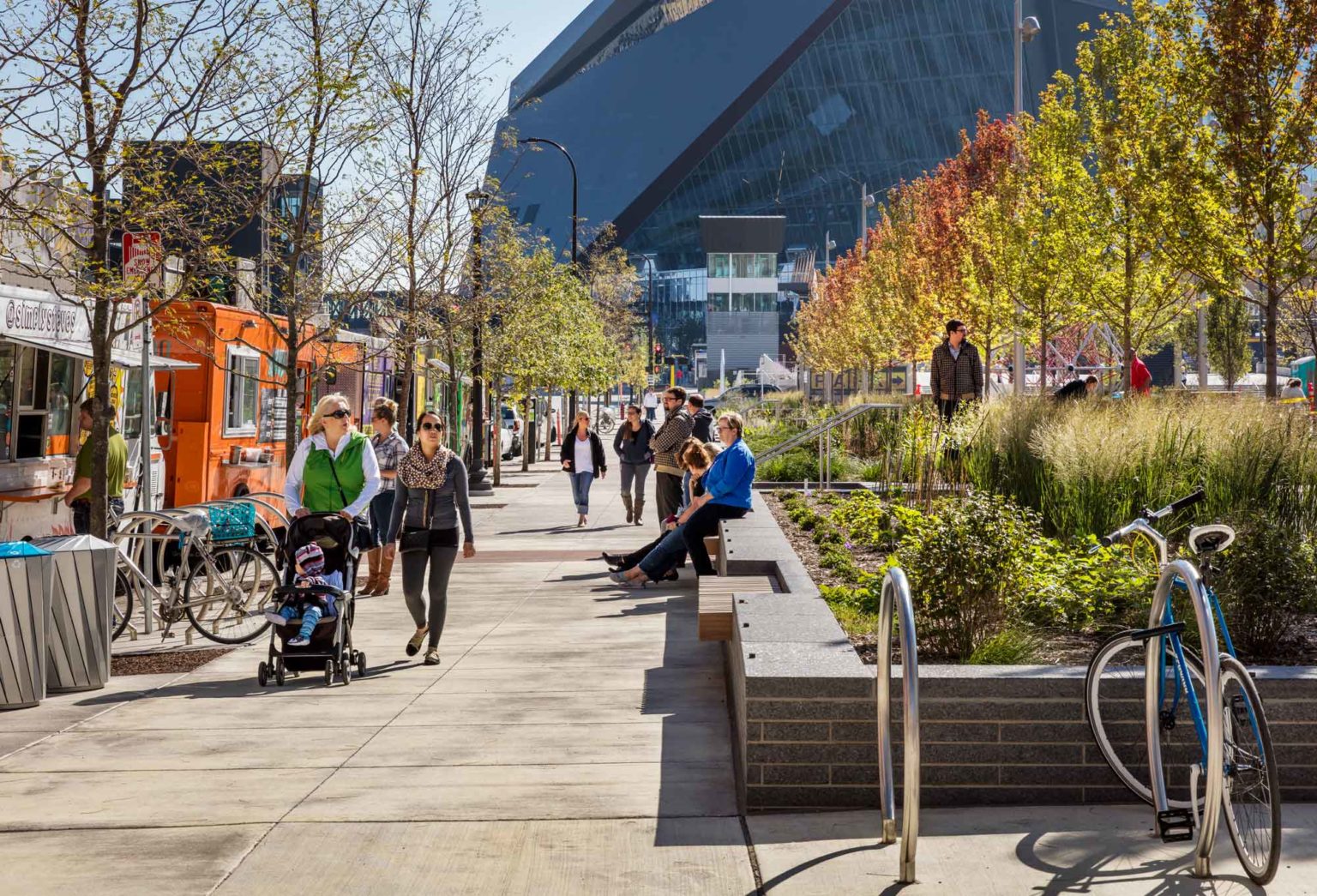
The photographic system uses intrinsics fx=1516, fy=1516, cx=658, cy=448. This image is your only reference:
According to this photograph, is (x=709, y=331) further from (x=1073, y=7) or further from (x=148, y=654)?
(x=148, y=654)

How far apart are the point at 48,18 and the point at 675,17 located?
→ 162m

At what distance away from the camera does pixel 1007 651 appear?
7.38m

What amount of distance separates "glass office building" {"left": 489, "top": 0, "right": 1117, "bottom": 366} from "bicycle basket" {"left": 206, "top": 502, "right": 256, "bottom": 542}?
108425 millimetres

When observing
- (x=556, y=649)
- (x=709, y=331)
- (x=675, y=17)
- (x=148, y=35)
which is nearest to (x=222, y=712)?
(x=556, y=649)

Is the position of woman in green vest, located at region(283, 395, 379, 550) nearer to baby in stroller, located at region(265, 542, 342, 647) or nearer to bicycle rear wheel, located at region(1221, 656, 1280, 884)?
baby in stroller, located at region(265, 542, 342, 647)

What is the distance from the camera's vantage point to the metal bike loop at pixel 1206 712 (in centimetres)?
507

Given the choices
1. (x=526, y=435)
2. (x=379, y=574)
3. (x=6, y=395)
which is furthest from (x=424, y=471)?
(x=526, y=435)

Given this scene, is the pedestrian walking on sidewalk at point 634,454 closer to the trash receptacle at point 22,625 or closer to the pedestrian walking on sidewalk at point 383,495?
the pedestrian walking on sidewalk at point 383,495

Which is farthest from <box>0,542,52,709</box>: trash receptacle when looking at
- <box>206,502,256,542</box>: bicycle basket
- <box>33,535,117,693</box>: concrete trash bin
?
<box>206,502,256,542</box>: bicycle basket

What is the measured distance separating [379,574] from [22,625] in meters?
5.46

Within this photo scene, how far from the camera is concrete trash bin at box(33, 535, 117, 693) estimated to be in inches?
373

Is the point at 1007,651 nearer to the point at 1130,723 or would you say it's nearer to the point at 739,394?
the point at 1130,723

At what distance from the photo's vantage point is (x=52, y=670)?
947 cm

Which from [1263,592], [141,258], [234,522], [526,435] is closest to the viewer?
[1263,592]
